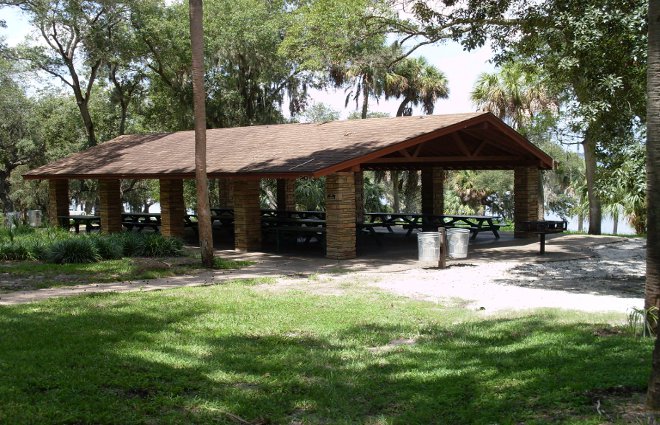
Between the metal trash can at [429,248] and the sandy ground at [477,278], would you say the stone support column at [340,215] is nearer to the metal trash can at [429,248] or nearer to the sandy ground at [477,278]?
the sandy ground at [477,278]

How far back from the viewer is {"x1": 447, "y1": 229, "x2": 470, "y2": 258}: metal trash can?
14.6 meters

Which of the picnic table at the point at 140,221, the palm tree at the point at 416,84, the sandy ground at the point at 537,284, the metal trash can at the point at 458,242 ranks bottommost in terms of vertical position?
the sandy ground at the point at 537,284

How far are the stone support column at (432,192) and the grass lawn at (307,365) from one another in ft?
47.5

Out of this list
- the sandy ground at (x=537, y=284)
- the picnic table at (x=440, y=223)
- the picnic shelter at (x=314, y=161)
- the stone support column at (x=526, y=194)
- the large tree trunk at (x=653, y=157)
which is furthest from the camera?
the stone support column at (x=526, y=194)

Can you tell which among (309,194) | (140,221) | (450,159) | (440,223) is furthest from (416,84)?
(140,221)

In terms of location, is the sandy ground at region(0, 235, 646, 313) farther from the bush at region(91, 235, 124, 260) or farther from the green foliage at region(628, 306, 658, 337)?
the bush at region(91, 235, 124, 260)

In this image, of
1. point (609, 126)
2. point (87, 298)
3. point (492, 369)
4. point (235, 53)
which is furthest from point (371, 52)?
point (492, 369)

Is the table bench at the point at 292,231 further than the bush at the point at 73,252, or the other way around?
the table bench at the point at 292,231

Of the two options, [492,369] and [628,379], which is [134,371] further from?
[628,379]

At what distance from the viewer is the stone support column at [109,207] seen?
21062mm

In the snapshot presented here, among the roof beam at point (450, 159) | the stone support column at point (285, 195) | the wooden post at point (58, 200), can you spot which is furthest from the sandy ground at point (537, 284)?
the wooden post at point (58, 200)

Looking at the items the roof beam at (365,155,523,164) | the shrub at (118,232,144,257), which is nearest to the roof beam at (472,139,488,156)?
the roof beam at (365,155,523,164)

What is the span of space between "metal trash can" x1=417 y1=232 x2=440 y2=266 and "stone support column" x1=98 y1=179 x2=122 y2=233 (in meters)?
11.2

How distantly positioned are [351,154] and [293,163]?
1.37 meters
